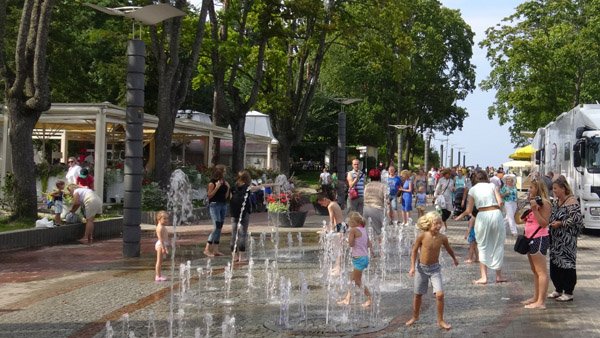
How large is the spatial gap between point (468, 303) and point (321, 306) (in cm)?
189

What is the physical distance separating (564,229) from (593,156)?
1142cm

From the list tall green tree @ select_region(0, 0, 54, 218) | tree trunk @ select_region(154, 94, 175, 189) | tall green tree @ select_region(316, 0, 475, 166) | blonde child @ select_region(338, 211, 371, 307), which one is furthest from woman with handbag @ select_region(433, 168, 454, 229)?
tall green tree @ select_region(316, 0, 475, 166)

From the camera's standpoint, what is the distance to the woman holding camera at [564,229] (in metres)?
9.44

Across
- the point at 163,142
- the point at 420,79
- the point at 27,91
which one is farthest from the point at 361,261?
the point at 420,79

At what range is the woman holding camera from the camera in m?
9.44

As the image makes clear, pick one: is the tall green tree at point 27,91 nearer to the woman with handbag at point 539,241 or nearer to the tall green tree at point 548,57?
the woman with handbag at point 539,241

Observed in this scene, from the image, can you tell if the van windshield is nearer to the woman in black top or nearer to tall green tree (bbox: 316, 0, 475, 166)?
the woman in black top

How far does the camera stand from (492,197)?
1085 centimetres

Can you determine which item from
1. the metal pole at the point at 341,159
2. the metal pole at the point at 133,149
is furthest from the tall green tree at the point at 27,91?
the metal pole at the point at 341,159

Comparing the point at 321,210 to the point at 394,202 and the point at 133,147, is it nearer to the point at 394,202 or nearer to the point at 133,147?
the point at 394,202

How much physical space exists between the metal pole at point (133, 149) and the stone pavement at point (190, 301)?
18.2 inches

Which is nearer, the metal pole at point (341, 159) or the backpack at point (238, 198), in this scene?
the backpack at point (238, 198)

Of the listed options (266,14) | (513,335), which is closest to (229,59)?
(266,14)

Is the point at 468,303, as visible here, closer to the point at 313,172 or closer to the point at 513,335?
the point at 513,335
